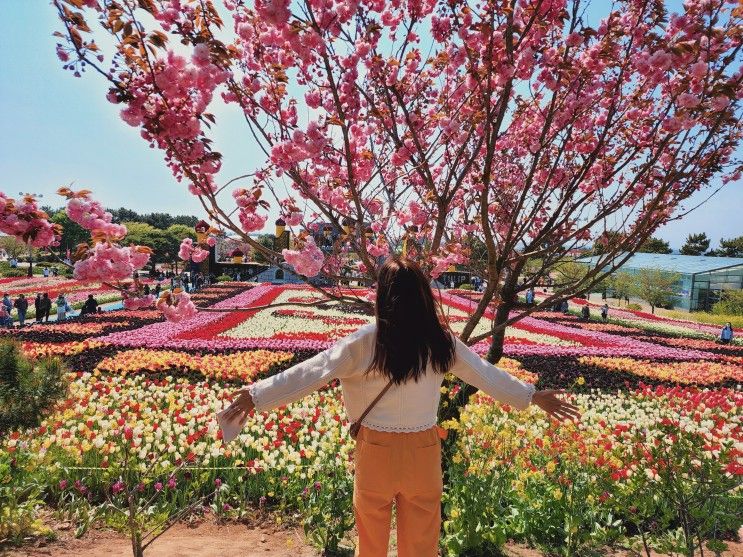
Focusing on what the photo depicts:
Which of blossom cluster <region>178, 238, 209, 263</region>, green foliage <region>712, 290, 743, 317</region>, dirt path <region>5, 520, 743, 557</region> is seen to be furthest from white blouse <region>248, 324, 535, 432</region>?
green foliage <region>712, 290, 743, 317</region>

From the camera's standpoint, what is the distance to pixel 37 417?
3.42 m

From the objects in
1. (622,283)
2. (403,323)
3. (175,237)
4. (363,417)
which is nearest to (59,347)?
(363,417)

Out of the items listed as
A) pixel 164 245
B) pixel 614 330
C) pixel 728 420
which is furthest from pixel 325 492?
pixel 164 245

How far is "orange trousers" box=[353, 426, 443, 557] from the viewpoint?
210 cm

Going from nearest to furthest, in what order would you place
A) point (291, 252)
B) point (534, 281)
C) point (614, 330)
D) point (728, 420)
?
1. point (291, 252)
2. point (534, 281)
3. point (728, 420)
4. point (614, 330)

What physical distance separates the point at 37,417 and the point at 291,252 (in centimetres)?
204

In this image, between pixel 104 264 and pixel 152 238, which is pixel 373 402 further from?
pixel 152 238

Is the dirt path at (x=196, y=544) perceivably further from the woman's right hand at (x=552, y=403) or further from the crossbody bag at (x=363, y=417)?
the woman's right hand at (x=552, y=403)

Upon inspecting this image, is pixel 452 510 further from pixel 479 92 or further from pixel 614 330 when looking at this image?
pixel 614 330

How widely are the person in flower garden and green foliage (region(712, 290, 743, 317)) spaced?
1082 inches

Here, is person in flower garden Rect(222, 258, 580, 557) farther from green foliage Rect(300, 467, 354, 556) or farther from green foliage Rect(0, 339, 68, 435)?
green foliage Rect(0, 339, 68, 435)

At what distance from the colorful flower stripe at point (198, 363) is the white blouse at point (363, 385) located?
5.56 metres

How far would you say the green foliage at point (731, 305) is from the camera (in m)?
24.3

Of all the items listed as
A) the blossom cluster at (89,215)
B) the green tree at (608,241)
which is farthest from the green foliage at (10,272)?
the green tree at (608,241)
